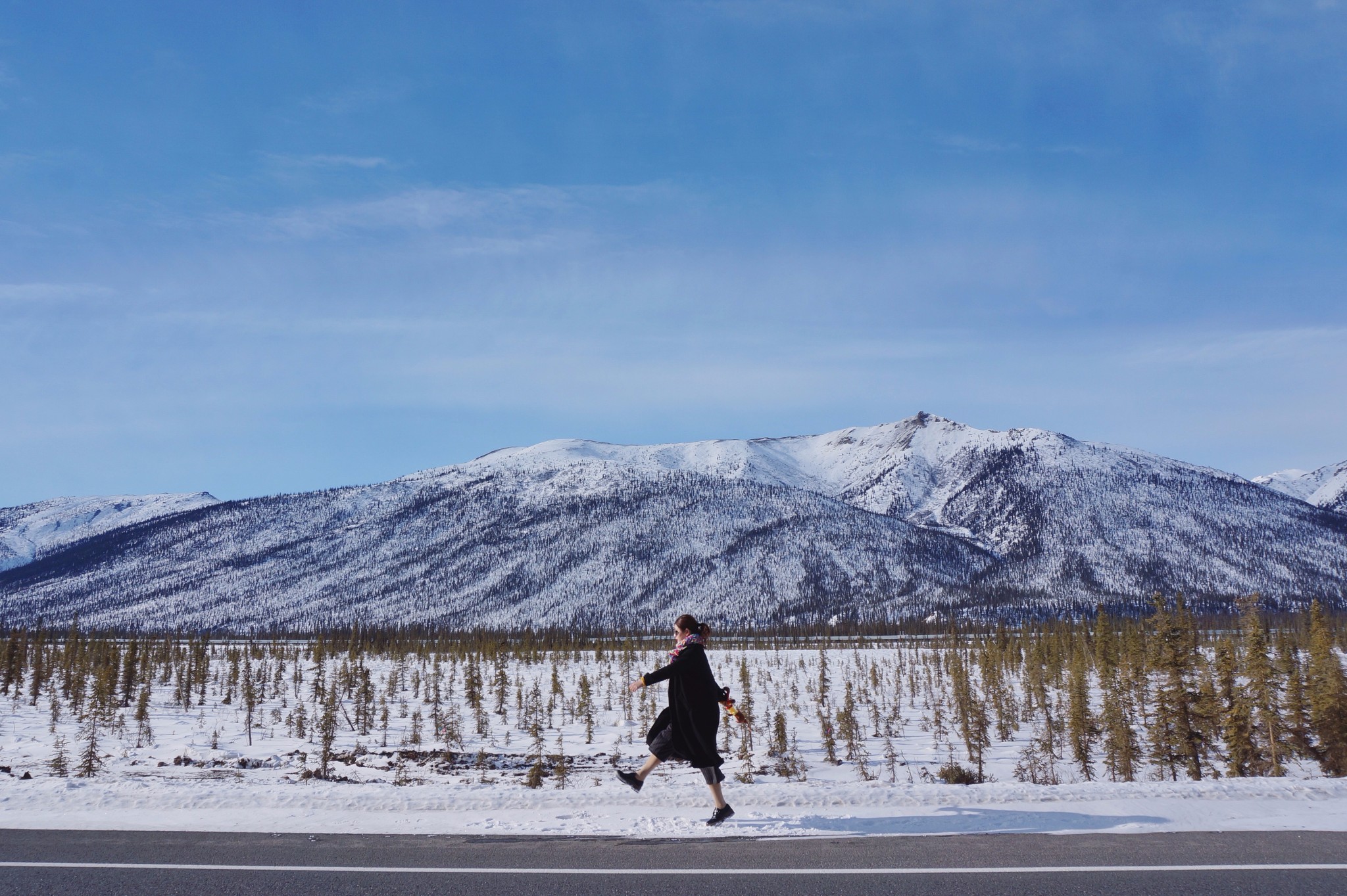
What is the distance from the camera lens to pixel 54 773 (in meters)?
15.4

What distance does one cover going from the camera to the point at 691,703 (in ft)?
30.5

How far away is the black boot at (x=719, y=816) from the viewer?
28.8 feet

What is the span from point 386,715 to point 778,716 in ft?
43.9

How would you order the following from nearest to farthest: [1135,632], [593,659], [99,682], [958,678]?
[99,682]
[958,678]
[1135,632]
[593,659]

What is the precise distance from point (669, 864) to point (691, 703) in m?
A: 2.17

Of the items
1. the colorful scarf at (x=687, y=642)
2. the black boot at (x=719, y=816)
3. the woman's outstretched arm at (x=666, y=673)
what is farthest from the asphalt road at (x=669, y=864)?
the colorful scarf at (x=687, y=642)

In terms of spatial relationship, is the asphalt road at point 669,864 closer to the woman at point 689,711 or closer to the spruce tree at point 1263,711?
the woman at point 689,711

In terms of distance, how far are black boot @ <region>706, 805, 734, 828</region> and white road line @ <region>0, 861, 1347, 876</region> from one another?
166 cm

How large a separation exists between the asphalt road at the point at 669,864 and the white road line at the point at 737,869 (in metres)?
0.02

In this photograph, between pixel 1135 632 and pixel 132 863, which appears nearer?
pixel 132 863

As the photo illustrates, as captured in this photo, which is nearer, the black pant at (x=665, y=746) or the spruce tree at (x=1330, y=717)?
the black pant at (x=665, y=746)

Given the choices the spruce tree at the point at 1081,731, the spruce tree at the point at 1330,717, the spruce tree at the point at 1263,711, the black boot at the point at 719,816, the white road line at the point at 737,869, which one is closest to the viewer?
the white road line at the point at 737,869

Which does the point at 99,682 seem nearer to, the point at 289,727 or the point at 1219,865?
the point at 289,727

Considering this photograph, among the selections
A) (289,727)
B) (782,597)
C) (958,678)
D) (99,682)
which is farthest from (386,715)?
(782,597)
